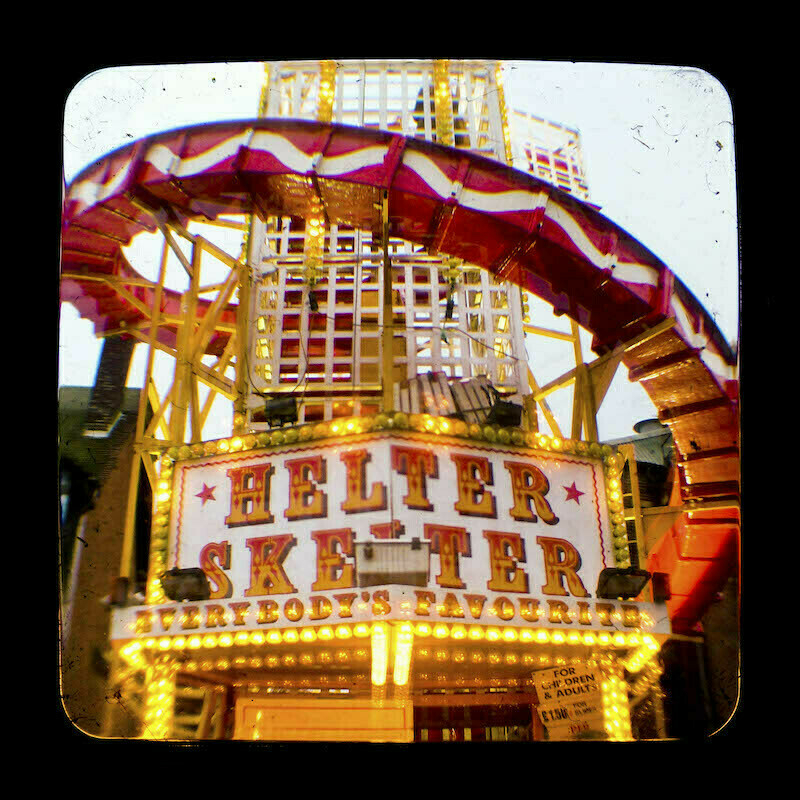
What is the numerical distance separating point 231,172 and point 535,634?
3.59 meters

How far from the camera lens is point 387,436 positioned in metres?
4.52

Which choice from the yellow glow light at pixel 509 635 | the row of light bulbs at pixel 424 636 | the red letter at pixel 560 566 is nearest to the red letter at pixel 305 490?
the row of light bulbs at pixel 424 636

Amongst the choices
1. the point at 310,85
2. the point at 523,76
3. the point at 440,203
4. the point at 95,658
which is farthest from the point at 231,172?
the point at 95,658

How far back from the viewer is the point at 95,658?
13.5ft

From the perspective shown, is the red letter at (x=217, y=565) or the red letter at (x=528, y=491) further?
the red letter at (x=528, y=491)

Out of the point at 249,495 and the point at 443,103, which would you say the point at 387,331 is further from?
the point at 443,103

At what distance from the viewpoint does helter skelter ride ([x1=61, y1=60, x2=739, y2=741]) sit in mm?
4348

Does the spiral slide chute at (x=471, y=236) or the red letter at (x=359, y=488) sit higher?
the spiral slide chute at (x=471, y=236)

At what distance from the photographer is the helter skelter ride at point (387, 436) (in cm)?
435

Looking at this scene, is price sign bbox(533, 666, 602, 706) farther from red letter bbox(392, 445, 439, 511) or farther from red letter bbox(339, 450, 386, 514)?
red letter bbox(339, 450, 386, 514)

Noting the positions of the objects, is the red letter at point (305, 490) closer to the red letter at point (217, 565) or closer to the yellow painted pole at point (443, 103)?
the red letter at point (217, 565)

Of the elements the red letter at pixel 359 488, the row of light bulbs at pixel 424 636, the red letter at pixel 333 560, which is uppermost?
the red letter at pixel 359 488

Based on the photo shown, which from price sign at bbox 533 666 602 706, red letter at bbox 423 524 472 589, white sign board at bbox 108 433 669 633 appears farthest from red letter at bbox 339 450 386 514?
price sign at bbox 533 666 602 706

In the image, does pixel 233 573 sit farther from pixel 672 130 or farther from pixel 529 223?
pixel 672 130
